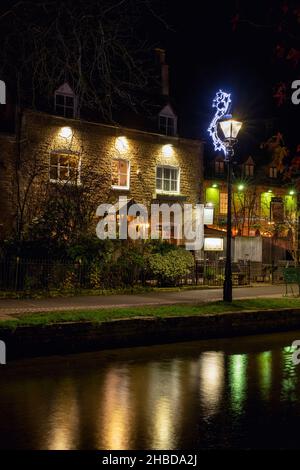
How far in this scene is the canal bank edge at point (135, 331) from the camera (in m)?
11.6

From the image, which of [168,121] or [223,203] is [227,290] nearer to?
[168,121]

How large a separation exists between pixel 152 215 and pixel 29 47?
19073 millimetres

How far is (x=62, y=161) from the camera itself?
29594mm

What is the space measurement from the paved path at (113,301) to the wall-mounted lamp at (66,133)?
10891mm

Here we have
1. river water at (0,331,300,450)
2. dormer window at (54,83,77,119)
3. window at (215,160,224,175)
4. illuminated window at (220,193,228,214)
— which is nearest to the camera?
river water at (0,331,300,450)

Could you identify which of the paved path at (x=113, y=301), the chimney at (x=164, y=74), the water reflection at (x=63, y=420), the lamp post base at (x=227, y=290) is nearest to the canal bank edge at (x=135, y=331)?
the lamp post base at (x=227, y=290)

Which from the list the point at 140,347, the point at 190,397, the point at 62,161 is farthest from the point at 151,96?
the point at 190,397

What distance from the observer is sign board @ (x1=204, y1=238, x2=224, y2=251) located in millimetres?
33469

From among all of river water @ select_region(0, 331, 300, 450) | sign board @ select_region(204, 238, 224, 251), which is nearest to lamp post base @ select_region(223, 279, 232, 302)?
river water @ select_region(0, 331, 300, 450)

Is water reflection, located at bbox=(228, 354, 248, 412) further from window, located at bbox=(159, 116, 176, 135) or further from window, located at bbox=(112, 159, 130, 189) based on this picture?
window, located at bbox=(159, 116, 176, 135)

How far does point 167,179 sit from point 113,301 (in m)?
15.7

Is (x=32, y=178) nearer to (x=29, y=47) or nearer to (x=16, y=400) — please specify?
(x=29, y=47)

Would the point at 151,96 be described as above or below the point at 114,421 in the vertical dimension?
above

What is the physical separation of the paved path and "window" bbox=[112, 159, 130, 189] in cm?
991
